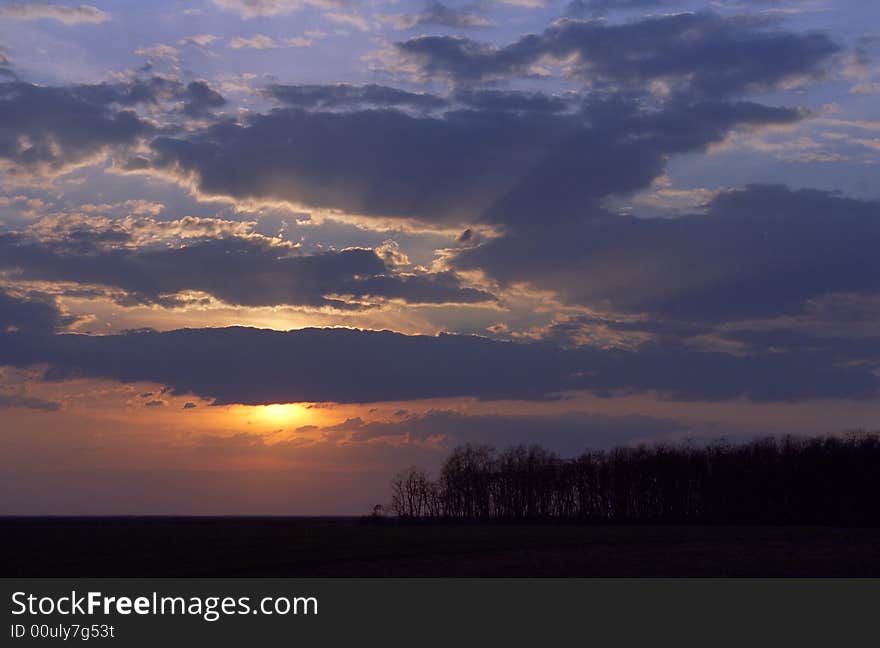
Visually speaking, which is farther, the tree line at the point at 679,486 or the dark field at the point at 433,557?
the tree line at the point at 679,486

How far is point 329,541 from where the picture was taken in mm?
72750

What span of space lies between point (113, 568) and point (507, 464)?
137 meters

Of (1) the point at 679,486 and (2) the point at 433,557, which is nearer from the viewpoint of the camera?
(2) the point at 433,557

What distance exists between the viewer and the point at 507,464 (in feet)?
593

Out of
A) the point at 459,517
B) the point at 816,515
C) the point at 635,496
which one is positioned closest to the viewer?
the point at 816,515

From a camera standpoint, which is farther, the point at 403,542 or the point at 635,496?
the point at 635,496

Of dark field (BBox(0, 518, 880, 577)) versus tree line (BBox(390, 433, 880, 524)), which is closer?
dark field (BBox(0, 518, 880, 577))
